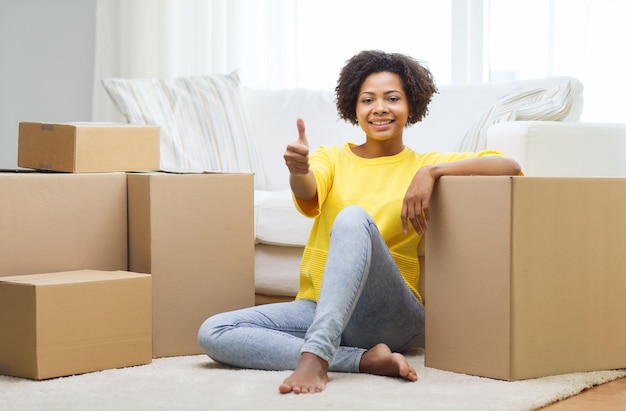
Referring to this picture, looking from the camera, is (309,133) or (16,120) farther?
(16,120)

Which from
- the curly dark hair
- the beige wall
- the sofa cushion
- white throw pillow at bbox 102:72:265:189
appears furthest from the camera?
the beige wall

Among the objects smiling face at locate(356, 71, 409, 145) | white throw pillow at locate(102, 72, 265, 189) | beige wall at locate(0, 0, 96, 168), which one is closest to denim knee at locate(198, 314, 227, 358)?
smiling face at locate(356, 71, 409, 145)

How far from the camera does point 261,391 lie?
1671 millimetres

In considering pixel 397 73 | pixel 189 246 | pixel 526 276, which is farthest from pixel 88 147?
pixel 526 276

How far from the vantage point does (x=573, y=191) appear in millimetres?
1827

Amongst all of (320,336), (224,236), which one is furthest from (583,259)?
(224,236)

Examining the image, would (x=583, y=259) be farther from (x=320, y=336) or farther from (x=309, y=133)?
(x=309, y=133)

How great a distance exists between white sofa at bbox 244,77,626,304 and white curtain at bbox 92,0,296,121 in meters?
0.70

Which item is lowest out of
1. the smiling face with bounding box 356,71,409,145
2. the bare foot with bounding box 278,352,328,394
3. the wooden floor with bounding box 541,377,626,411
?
the wooden floor with bounding box 541,377,626,411

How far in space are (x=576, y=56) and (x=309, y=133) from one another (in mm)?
926

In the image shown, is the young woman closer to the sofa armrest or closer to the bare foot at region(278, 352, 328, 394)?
the bare foot at region(278, 352, 328, 394)

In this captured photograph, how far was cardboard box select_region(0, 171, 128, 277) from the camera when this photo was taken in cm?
200

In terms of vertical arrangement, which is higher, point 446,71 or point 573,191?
point 446,71

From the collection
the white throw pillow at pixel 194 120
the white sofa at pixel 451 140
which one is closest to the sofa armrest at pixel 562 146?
the white sofa at pixel 451 140
